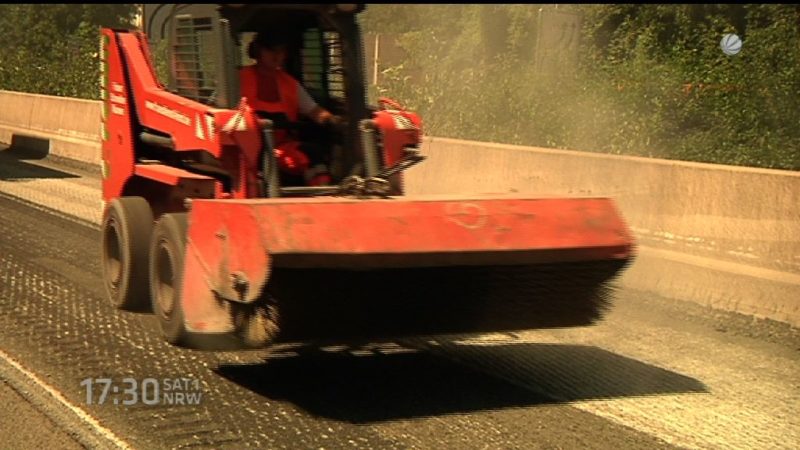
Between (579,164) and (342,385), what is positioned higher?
(579,164)

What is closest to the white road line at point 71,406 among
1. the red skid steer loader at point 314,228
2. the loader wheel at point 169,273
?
the red skid steer loader at point 314,228

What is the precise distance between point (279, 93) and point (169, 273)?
141 cm

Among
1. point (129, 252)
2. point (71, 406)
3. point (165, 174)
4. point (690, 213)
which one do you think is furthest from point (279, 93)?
point (690, 213)

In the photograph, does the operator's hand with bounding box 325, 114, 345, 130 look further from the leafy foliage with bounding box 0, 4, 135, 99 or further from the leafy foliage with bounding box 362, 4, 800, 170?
the leafy foliage with bounding box 0, 4, 135, 99

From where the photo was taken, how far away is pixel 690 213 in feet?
30.5

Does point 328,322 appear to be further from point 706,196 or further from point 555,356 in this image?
point 706,196

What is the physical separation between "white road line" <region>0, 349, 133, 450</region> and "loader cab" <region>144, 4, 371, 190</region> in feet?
6.75

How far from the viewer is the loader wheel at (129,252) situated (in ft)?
26.3

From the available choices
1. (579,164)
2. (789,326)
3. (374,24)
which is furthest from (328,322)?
(374,24)

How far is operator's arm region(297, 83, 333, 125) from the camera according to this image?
24.8ft

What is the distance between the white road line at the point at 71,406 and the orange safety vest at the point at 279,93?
2.19 meters

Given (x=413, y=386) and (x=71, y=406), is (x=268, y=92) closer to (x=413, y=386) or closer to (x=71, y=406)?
(x=413, y=386)

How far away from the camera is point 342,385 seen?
21.2 feet

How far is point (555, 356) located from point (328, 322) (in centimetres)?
195
